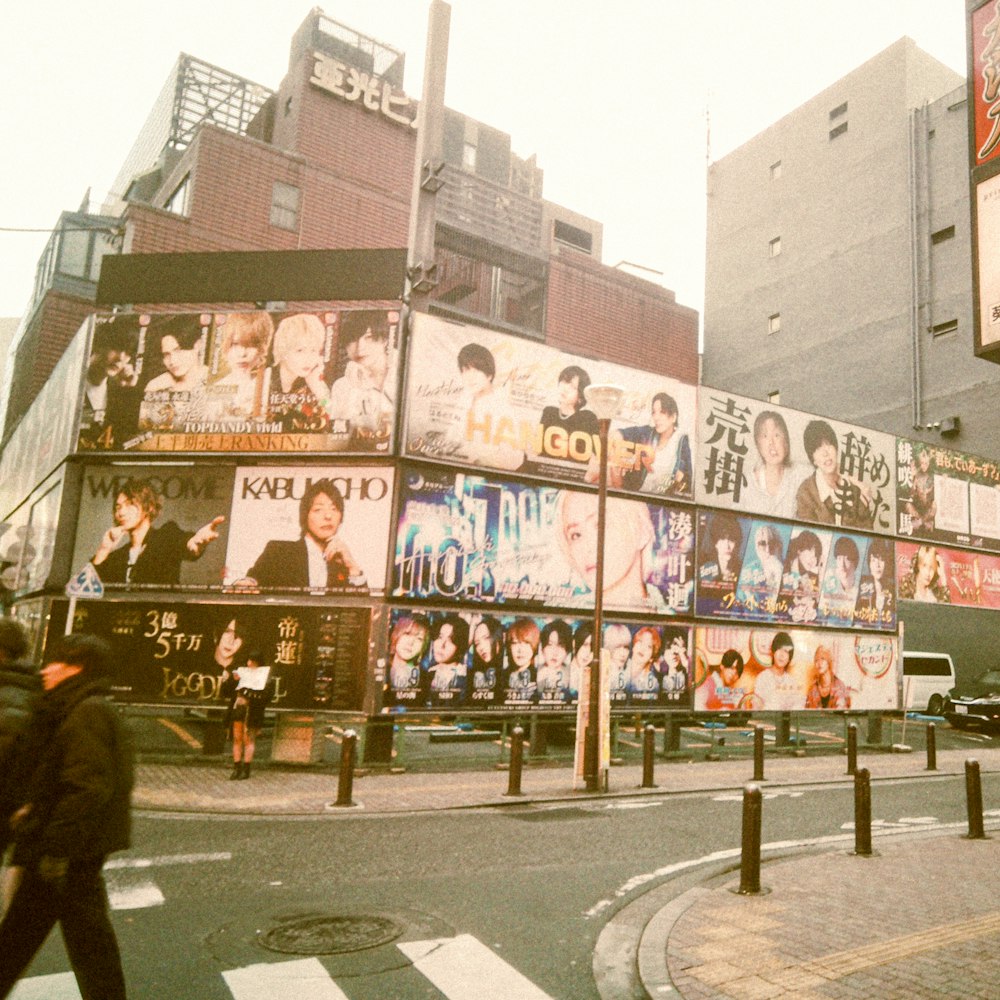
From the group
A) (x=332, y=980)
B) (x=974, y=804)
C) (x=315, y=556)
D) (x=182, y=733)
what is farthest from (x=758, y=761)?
(x=182, y=733)

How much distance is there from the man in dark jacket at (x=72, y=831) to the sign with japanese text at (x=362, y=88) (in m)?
36.9

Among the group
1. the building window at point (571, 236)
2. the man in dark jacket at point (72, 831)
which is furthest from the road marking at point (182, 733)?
the building window at point (571, 236)

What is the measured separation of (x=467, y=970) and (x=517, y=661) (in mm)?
12206

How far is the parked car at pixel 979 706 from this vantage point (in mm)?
25859

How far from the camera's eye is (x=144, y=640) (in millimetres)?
16469

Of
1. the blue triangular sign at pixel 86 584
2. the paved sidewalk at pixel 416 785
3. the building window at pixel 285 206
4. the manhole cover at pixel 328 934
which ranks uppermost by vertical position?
the building window at pixel 285 206

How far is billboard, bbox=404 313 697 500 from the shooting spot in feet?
57.1

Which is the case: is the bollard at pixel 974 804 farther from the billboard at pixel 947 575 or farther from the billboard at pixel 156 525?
the billboard at pixel 947 575

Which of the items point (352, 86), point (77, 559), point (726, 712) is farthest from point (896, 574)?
point (352, 86)

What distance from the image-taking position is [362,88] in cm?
3709

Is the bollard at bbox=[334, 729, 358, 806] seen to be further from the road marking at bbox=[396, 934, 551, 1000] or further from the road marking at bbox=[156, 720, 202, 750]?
the road marking at bbox=[156, 720, 202, 750]

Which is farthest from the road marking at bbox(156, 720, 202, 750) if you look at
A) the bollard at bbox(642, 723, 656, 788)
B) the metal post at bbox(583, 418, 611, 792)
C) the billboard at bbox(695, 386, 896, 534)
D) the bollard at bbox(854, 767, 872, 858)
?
the billboard at bbox(695, 386, 896, 534)

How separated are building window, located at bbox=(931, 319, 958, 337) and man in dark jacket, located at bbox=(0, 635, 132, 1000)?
38.1 m

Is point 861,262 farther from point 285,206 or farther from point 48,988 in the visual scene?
point 48,988
